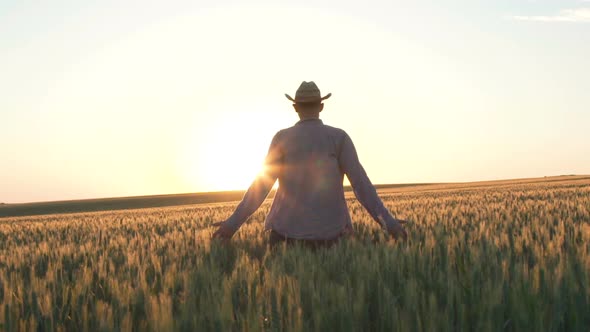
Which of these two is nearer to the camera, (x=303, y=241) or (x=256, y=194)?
(x=303, y=241)

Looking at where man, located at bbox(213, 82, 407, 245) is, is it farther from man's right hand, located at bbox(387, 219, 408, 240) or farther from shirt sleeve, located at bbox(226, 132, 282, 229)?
man's right hand, located at bbox(387, 219, 408, 240)

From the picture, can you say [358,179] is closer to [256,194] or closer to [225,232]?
[256,194]

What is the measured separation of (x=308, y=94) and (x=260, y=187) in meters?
1.07

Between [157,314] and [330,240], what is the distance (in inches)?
137

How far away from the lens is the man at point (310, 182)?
545 centimetres

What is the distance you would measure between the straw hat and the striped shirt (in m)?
0.23

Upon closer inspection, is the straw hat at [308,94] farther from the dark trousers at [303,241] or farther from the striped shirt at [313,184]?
the dark trousers at [303,241]

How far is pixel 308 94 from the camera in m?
5.35

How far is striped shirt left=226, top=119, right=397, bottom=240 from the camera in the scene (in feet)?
17.9

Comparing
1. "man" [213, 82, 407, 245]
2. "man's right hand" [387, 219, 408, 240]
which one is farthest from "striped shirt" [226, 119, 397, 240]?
"man's right hand" [387, 219, 408, 240]

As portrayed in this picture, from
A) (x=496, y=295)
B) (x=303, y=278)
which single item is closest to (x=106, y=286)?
(x=303, y=278)

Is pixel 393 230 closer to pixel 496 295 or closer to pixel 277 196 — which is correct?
pixel 277 196

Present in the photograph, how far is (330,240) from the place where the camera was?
18.0 feet

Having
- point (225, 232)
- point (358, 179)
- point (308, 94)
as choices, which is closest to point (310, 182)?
point (358, 179)
